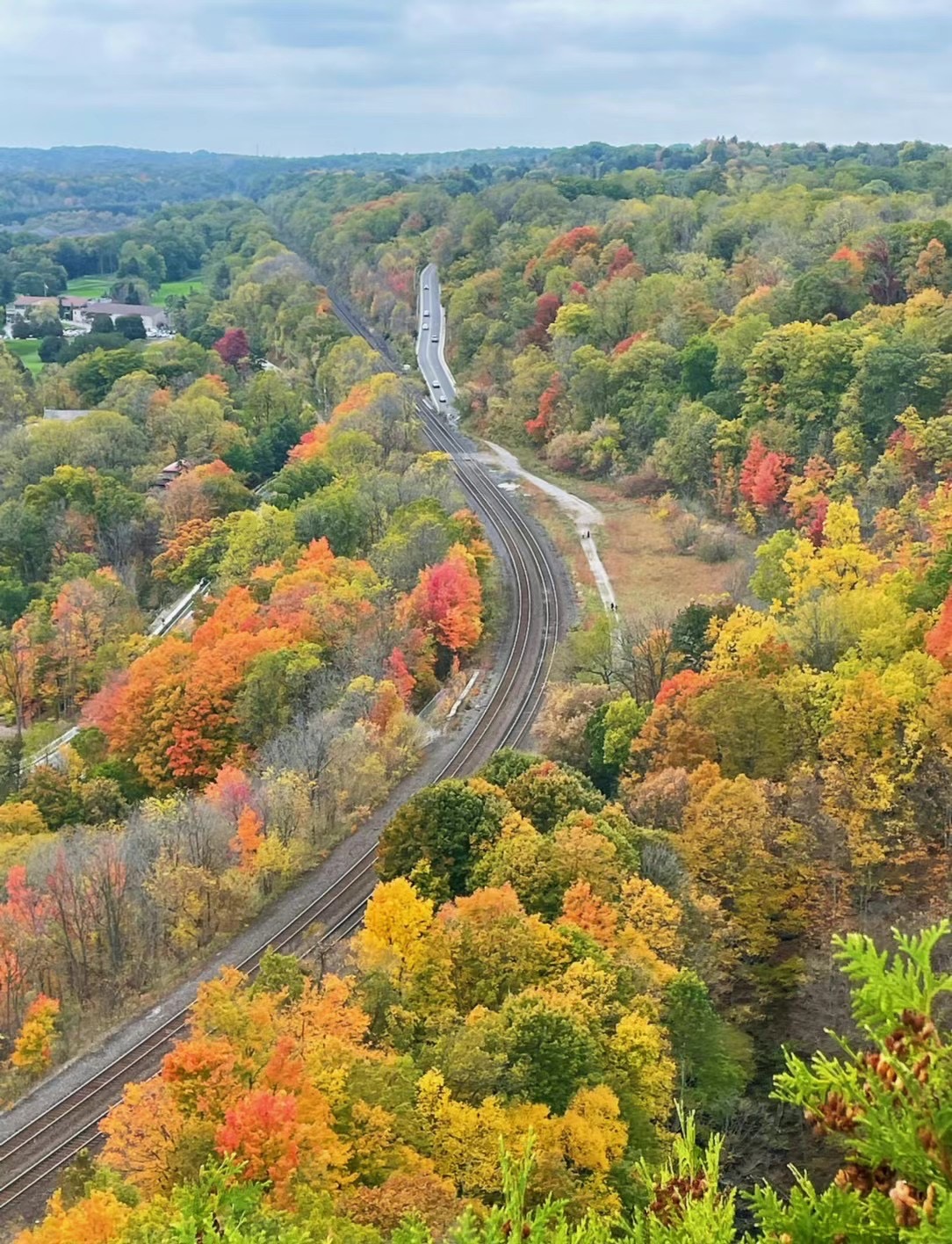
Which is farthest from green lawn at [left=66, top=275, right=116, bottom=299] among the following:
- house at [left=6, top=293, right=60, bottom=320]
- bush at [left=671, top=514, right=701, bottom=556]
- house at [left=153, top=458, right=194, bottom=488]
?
bush at [left=671, top=514, right=701, bottom=556]

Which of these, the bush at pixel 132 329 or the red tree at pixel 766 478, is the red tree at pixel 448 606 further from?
the bush at pixel 132 329

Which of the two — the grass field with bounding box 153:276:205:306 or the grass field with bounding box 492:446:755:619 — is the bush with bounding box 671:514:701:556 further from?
the grass field with bounding box 153:276:205:306

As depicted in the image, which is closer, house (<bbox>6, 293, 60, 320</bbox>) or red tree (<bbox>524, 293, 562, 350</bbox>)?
Answer: red tree (<bbox>524, 293, 562, 350</bbox>)

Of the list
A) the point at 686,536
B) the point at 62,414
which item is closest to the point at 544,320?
the point at 62,414

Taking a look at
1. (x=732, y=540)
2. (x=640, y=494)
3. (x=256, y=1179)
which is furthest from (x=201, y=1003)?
(x=640, y=494)

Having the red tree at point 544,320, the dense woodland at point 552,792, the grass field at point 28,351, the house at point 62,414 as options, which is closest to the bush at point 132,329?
the grass field at point 28,351

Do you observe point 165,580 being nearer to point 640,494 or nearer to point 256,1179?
point 640,494
